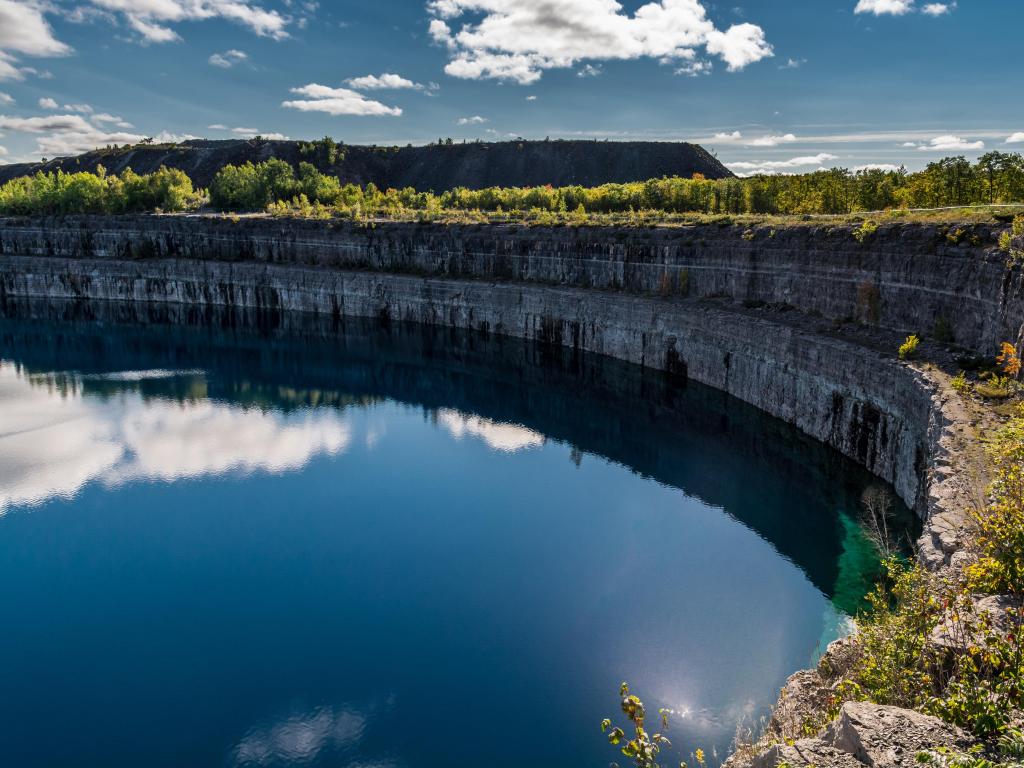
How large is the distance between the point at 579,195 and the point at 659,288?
45854 millimetres

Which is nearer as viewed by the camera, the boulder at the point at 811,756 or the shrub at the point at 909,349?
the boulder at the point at 811,756

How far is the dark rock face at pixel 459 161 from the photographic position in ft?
527

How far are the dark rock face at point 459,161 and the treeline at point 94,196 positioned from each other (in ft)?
217

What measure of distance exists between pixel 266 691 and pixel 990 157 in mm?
56299

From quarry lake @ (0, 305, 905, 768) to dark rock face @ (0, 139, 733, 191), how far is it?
4875 inches

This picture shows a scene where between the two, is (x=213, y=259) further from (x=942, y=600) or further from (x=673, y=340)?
(x=942, y=600)

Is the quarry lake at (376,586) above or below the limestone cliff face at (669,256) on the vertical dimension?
below

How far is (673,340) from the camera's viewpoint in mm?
51312

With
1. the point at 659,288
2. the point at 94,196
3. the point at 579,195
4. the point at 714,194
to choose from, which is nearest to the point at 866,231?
the point at 659,288

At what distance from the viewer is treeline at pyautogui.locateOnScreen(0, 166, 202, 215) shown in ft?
355

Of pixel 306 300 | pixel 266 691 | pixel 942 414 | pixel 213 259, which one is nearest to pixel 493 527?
pixel 266 691

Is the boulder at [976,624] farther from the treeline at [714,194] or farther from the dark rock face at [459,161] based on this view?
the dark rock face at [459,161]

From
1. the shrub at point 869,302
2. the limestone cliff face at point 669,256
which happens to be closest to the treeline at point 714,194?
the limestone cliff face at point 669,256

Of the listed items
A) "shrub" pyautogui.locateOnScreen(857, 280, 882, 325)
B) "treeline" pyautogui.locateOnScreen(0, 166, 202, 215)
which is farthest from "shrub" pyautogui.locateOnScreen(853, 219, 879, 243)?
"treeline" pyautogui.locateOnScreen(0, 166, 202, 215)
